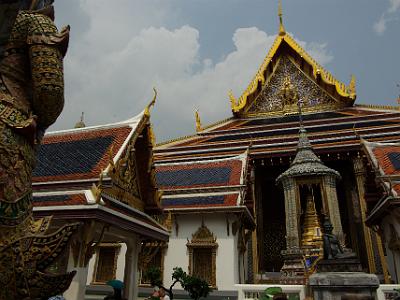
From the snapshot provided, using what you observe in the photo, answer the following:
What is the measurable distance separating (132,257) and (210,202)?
430 cm

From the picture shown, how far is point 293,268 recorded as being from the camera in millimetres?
8820

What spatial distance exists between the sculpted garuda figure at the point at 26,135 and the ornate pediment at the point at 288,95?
54.5 ft

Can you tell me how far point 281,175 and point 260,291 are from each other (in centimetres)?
399

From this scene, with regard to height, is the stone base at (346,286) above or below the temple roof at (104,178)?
below

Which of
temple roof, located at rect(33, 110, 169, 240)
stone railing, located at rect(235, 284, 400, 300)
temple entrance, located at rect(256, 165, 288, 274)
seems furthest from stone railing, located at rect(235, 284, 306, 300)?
temple entrance, located at rect(256, 165, 288, 274)

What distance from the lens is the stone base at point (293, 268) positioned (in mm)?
8492

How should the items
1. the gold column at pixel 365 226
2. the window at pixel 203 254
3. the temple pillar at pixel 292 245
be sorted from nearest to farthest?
1. the temple pillar at pixel 292 245
2. the window at pixel 203 254
3. the gold column at pixel 365 226

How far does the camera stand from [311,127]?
50.2ft

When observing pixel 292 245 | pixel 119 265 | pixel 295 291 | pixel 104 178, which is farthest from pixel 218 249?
pixel 104 178

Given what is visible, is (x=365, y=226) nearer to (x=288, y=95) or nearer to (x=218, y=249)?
(x=218, y=249)

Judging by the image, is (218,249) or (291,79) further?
(291,79)

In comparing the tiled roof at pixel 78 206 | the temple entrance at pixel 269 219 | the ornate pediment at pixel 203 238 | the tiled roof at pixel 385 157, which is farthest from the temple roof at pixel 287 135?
the tiled roof at pixel 78 206

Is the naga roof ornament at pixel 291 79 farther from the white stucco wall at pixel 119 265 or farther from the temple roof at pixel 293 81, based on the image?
the white stucco wall at pixel 119 265

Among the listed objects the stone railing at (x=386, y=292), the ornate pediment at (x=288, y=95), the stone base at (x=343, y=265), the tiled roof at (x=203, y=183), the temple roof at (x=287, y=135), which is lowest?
the stone railing at (x=386, y=292)
